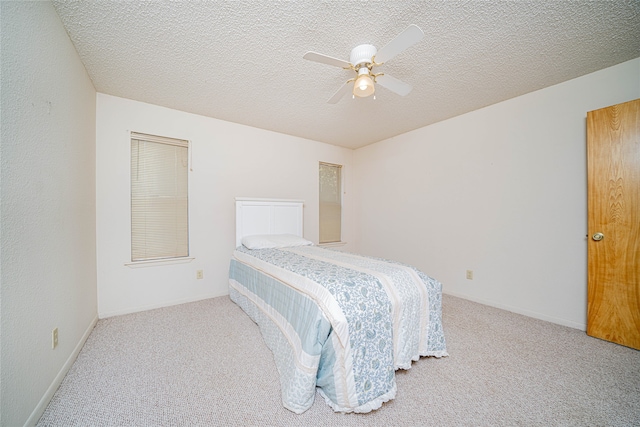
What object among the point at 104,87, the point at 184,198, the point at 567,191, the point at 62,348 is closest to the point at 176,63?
the point at 104,87

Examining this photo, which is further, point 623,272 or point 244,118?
point 244,118

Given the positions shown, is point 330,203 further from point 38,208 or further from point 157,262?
point 38,208

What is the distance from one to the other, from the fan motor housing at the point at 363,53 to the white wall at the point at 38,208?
1.74 metres

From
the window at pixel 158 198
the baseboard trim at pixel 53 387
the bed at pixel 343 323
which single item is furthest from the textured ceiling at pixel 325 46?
the baseboard trim at pixel 53 387

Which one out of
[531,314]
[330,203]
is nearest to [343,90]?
[330,203]

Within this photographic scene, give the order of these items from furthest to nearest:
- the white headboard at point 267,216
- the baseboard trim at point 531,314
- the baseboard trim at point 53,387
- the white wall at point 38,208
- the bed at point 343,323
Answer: the white headboard at point 267,216
the baseboard trim at point 531,314
the bed at point 343,323
the baseboard trim at point 53,387
the white wall at point 38,208

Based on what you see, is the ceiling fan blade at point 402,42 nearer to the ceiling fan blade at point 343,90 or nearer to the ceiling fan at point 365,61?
the ceiling fan at point 365,61

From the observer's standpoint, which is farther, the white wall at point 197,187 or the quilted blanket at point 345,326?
the white wall at point 197,187

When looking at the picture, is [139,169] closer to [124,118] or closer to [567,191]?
[124,118]

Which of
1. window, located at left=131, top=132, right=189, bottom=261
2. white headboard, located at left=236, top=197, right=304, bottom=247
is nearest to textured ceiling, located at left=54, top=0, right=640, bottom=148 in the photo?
window, located at left=131, top=132, right=189, bottom=261

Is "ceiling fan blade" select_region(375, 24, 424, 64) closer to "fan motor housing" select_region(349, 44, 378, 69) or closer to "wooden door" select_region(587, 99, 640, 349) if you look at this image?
"fan motor housing" select_region(349, 44, 378, 69)

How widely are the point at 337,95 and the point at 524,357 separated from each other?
8.11ft

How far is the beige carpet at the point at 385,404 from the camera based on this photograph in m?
1.25

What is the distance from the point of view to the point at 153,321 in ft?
7.74
